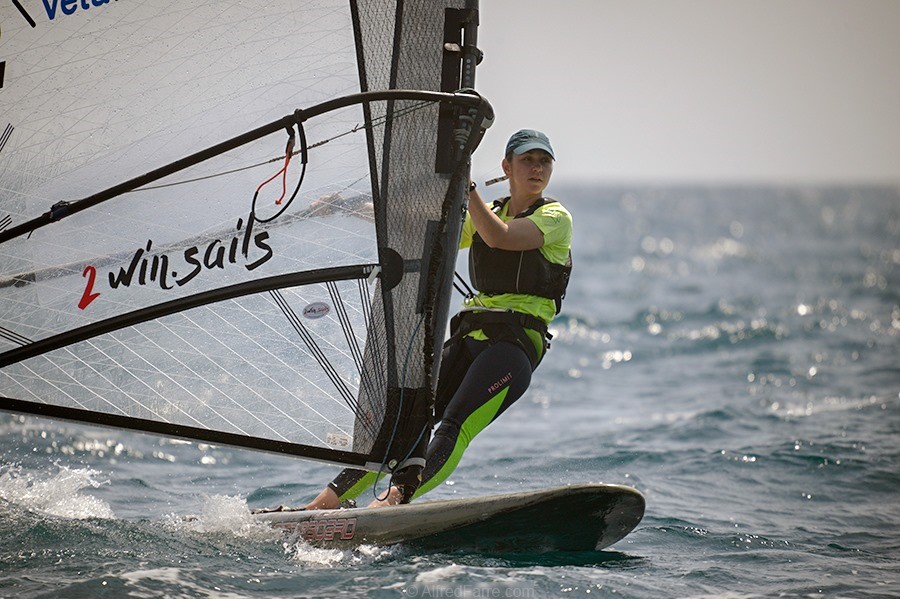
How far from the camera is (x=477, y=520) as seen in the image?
423 cm

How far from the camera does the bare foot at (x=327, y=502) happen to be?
14.6 ft

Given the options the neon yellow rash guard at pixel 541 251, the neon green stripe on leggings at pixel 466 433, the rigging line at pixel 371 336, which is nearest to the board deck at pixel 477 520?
the neon green stripe on leggings at pixel 466 433

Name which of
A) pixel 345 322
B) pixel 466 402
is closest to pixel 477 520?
pixel 466 402

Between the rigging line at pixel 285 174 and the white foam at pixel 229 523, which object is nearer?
the rigging line at pixel 285 174

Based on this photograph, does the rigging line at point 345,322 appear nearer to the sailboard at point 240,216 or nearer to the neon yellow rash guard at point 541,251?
the sailboard at point 240,216

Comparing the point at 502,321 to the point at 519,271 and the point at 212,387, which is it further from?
the point at 212,387

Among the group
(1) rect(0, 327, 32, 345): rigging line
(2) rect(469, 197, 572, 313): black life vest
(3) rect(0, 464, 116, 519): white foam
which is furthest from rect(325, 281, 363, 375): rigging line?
(3) rect(0, 464, 116, 519): white foam

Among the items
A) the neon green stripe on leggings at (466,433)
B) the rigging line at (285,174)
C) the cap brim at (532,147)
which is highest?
the cap brim at (532,147)

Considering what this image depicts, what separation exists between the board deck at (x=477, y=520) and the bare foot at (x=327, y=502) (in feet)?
0.41

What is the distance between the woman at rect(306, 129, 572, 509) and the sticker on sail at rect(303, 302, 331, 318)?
0.71 m

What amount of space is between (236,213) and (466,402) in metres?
1.23

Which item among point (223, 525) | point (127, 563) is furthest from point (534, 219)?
point (127, 563)

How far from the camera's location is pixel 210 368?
13.8ft

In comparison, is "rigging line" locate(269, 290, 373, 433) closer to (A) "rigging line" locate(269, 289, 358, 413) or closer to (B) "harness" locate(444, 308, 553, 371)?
(A) "rigging line" locate(269, 289, 358, 413)
